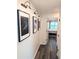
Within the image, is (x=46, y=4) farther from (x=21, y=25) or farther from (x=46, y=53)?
(x=46, y=53)

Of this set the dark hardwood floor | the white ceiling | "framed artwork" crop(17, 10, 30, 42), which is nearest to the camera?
"framed artwork" crop(17, 10, 30, 42)

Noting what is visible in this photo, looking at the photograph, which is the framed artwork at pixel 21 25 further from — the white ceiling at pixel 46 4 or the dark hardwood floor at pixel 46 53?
the dark hardwood floor at pixel 46 53

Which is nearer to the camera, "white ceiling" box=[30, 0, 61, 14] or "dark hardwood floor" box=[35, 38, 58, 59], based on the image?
"white ceiling" box=[30, 0, 61, 14]

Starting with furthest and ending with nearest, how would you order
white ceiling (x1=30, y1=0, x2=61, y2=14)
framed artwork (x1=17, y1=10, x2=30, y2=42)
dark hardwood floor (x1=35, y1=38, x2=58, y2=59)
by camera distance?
1. dark hardwood floor (x1=35, y1=38, x2=58, y2=59)
2. white ceiling (x1=30, y1=0, x2=61, y2=14)
3. framed artwork (x1=17, y1=10, x2=30, y2=42)

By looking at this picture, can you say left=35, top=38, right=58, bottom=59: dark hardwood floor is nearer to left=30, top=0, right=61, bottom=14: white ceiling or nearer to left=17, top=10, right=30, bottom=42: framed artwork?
Answer: left=30, top=0, right=61, bottom=14: white ceiling

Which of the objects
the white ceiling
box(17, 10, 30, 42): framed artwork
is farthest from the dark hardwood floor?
box(17, 10, 30, 42): framed artwork

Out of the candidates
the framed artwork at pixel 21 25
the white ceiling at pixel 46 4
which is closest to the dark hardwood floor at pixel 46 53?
the white ceiling at pixel 46 4

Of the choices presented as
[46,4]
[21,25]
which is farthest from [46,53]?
[21,25]

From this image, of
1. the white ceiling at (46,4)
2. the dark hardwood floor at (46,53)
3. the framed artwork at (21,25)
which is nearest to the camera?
the framed artwork at (21,25)

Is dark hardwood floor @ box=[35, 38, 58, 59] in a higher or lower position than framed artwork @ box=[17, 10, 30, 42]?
lower
